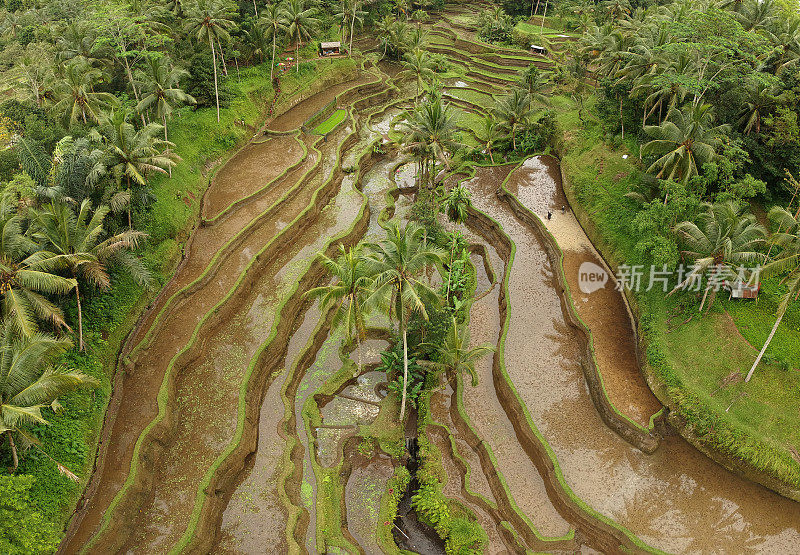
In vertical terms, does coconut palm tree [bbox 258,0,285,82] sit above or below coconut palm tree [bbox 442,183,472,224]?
above

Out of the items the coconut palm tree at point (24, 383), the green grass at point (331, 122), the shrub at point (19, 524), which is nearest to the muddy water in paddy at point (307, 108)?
the green grass at point (331, 122)

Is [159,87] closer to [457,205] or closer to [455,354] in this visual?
[457,205]

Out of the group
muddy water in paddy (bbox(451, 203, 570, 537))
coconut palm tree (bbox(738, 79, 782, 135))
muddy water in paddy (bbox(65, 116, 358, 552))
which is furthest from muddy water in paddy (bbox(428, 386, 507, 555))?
coconut palm tree (bbox(738, 79, 782, 135))

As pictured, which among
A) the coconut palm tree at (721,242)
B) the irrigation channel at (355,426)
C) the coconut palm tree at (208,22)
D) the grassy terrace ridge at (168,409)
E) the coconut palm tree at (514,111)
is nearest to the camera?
the grassy terrace ridge at (168,409)

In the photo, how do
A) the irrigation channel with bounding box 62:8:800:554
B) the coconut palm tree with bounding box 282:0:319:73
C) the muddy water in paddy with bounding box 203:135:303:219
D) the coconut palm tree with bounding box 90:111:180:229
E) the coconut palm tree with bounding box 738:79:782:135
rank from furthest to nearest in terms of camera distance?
the coconut palm tree with bounding box 282:0:319:73 → the muddy water in paddy with bounding box 203:135:303:219 → the coconut palm tree with bounding box 738:79:782:135 → the coconut palm tree with bounding box 90:111:180:229 → the irrigation channel with bounding box 62:8:800:554

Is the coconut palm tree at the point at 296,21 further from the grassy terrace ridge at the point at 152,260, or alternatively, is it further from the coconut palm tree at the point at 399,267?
the coconut palm tree at the point at 399,267

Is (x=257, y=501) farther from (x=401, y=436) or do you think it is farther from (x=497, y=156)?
(x=497, y=156)

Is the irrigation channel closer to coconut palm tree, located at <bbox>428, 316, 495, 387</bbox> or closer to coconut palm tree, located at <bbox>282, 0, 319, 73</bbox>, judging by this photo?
coconut palm tree, located at <bbox>428, 316, 495, 387</bbox>
